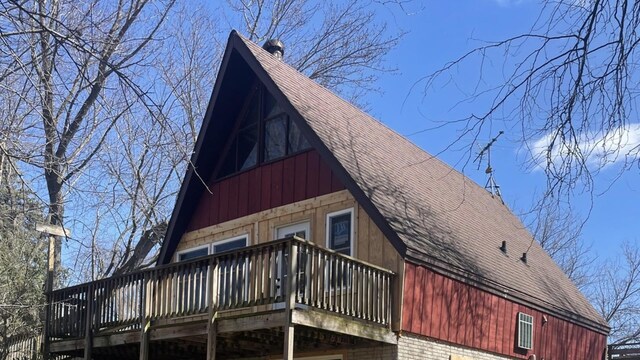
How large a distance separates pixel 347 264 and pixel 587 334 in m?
9.46

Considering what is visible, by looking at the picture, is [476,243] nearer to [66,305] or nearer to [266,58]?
A: [266,58]

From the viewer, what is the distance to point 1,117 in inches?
492

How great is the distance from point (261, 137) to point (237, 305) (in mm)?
5009

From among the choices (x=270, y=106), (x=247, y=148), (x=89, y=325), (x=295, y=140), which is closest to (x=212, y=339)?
(x=89, y=325)

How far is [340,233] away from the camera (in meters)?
13.5

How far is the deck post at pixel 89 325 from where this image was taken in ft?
43.8

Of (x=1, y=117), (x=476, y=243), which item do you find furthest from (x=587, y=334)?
(x=1, y=117)

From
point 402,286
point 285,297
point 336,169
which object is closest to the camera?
point 285,297

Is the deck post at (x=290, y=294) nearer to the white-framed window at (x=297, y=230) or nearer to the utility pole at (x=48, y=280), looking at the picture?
the white-framed window at (x=297, y=230)

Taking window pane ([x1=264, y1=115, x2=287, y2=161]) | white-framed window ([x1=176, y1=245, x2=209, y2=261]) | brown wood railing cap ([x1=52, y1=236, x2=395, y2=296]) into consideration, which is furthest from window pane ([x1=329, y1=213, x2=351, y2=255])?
white-framed window ([x1=176, y1=245, x2=209, y2=261])

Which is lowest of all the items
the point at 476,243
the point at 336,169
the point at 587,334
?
the point at 587,334

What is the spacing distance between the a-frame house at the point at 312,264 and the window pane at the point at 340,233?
2cm

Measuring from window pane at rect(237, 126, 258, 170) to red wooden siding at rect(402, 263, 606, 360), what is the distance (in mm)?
4725

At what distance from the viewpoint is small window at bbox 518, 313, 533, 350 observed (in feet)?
50.5
